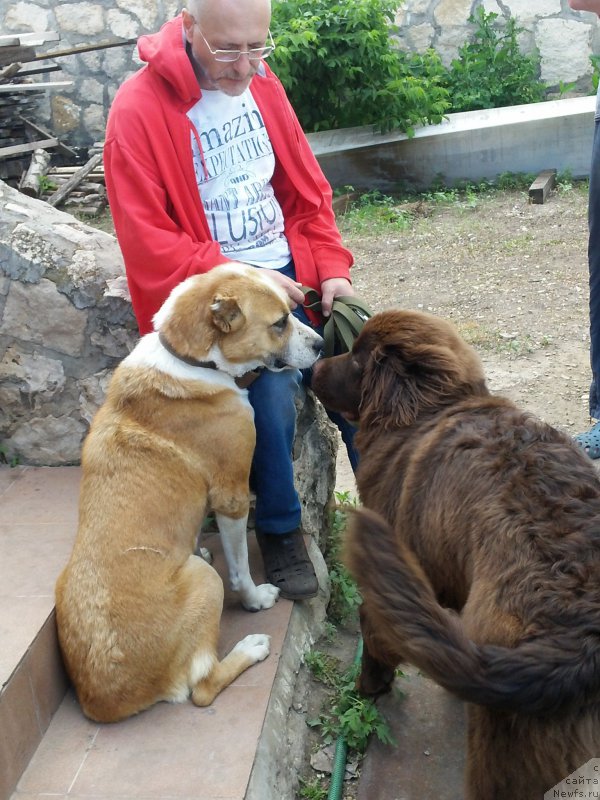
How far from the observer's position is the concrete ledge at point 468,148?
848cm

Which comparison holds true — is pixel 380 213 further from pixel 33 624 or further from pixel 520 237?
pixel 33 624

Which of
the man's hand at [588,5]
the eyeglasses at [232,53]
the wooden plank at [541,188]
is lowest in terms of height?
the wooden plank at [541,188]

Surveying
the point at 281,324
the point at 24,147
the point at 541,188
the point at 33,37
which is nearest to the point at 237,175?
the point at 281,324

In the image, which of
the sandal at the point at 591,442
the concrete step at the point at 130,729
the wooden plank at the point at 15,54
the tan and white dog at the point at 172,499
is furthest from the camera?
the wooden plank at the point at 15,54

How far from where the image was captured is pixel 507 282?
21.9 ft

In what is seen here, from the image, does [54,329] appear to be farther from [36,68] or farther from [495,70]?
[495,70]

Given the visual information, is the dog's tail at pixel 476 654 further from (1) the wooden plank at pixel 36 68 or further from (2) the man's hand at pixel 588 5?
(1) the wooden plank at pixel 36 68

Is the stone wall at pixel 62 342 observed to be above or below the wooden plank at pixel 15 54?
below

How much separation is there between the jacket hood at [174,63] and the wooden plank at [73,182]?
5.64 m

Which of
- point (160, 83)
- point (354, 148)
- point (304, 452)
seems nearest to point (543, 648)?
point (304, 452)

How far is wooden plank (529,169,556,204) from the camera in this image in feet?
26.3

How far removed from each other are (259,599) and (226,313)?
106cm

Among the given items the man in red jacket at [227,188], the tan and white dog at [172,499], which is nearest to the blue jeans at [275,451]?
the man in red jacket at [227,188]

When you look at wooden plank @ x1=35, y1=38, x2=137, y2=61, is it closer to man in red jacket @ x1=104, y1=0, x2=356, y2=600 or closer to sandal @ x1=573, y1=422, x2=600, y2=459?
man in red jacket @ x1=104, y1=0, x2=356, y2=600
